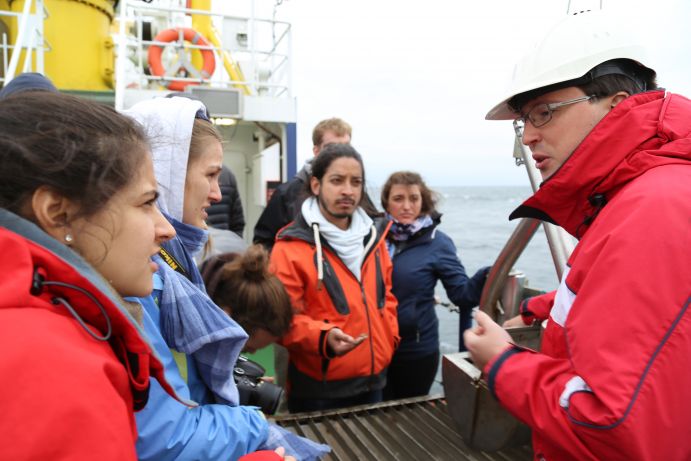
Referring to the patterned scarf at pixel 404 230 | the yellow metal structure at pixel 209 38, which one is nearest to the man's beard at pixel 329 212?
the patterned scarf at pixel 404 230

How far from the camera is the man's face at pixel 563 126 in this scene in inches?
48.1

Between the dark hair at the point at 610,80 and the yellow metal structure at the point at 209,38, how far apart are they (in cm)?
646

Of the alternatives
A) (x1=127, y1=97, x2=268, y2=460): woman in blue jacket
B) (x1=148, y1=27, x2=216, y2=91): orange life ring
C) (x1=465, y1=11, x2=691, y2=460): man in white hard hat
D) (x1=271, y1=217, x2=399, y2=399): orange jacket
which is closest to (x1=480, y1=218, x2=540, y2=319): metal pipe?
(x1=465, y1=11, x2=691, y2=460): man in white hard hat

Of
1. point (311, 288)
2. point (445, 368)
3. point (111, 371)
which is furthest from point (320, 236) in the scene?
point (111, 371)

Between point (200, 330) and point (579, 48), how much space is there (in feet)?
3.72

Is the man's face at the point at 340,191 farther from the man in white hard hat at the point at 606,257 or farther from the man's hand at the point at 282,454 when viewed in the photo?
the man's hand at the point at 282,454

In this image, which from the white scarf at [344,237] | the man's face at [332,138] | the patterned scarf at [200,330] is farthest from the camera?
the man's face at [332,138]

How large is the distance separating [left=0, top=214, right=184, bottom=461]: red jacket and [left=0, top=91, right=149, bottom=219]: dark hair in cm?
7

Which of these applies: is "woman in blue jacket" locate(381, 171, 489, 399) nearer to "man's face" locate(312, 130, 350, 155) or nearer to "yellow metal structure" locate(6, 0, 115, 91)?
"man's face" locate(312, 130, 350, 155)

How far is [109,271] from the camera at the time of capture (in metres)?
0.88

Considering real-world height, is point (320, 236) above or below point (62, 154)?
below

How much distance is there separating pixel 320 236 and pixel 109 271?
1633 millimetres

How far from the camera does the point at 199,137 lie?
1450 millimetres

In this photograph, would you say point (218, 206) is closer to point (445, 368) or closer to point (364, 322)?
point (364, 322)
